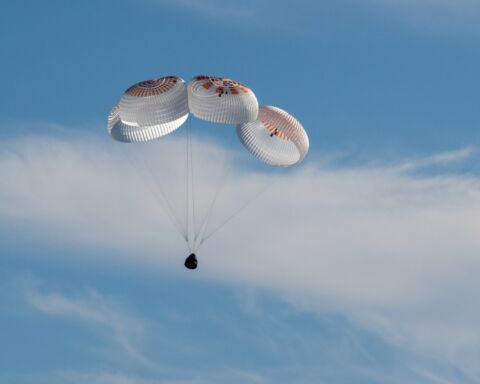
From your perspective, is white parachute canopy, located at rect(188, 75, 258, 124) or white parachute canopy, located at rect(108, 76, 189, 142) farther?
white parachute canopy, located at rect(108, 76, 189, 142)

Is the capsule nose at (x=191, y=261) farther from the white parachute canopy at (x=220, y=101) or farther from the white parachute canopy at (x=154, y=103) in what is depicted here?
the white parachute canopy at (x=220, y=101)

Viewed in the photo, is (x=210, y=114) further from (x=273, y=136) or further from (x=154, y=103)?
(x=273, y=136)

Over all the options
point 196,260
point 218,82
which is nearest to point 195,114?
point 218,82

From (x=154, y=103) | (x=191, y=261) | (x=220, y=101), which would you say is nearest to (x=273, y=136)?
(x=220, y=101)

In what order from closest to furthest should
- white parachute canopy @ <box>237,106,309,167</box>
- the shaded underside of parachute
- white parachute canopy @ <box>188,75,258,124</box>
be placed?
white parachute canopy @ <box>188,75,258,124</box> < the shaded underside of parachute < white parachute canopy @ <box>237,106,309,167</box>

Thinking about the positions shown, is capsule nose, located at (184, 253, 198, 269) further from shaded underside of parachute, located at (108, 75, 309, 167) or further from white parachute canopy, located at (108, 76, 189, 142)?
white parachute canopy, located at (108, 76, 189, 142)
